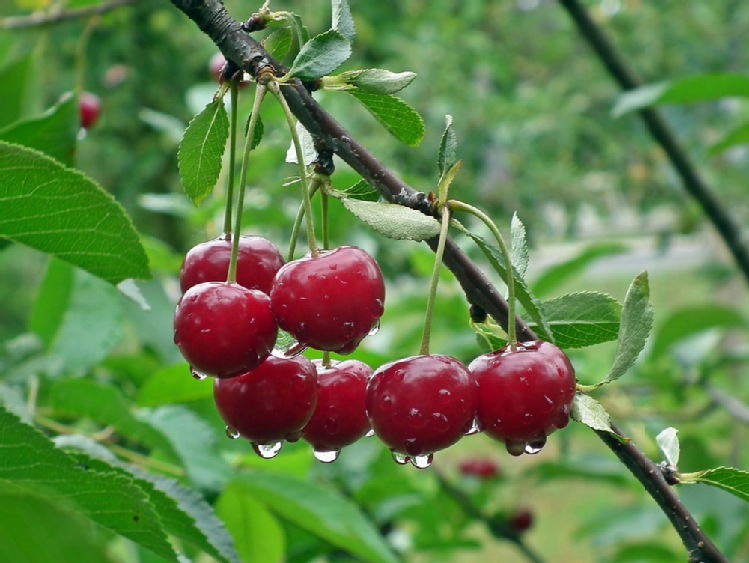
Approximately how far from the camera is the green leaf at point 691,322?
2.29m

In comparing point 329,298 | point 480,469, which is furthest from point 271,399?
point 480,469

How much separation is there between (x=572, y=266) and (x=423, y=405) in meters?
1.51

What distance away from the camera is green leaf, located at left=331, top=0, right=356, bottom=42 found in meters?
0.83

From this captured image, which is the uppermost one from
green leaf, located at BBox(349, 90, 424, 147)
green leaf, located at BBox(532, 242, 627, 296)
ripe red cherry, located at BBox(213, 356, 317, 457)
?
green leaf, located at BBox(349, 90, 424, 147)

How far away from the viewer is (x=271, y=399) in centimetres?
79

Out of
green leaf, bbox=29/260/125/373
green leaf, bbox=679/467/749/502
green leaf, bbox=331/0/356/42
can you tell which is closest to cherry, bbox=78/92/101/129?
green leaf, bbox=29/260/125/373

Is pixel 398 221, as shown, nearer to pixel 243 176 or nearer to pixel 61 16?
pixel 243 176

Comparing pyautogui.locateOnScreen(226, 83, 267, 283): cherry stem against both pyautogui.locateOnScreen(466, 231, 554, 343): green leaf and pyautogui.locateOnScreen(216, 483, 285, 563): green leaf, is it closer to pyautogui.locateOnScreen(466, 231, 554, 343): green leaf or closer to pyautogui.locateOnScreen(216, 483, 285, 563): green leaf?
pyautogui.locateOnScreen(466, 231, 554, 343): green leaf

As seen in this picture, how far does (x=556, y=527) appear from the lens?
6.32m

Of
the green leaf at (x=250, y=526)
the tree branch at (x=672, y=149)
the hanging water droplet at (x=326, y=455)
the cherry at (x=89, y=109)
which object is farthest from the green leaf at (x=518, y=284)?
the cherry at (x=89, y=109)

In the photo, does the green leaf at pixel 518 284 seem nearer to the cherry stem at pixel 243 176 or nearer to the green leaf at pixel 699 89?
the cherry stem at pixel 243 176

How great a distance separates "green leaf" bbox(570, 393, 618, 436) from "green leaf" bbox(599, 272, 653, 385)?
0.08 feet

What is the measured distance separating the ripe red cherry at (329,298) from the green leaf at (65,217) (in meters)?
0.20

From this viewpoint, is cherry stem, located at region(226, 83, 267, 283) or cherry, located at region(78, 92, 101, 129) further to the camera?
cherry, located at region(78, 92, 101, 129)
